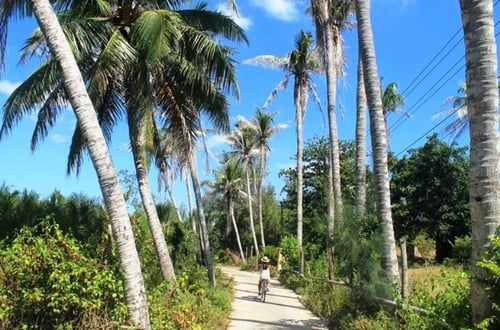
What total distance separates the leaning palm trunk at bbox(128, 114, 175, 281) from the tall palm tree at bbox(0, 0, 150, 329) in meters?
5.38

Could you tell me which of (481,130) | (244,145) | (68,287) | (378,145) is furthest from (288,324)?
(244,145)

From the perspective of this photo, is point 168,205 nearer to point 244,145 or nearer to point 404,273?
point 404,273

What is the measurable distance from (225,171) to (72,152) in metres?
40.1

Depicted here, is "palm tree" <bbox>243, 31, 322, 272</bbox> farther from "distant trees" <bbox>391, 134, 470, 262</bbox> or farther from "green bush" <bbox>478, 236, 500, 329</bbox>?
"green bush" <bbox>478, 236, 500, 329</bbox>

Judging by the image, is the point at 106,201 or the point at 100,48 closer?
the point at 106,201

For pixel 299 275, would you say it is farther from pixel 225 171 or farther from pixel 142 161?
pixel 225 171

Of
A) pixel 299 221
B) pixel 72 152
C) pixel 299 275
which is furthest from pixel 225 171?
pixel 72 152

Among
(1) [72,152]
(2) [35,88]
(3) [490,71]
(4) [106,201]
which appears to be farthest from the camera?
(1) [72,152]

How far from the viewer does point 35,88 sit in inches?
529

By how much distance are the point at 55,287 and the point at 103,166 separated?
6.72ft

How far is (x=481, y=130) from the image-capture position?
6.18 m

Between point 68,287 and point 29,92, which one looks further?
point 29,92

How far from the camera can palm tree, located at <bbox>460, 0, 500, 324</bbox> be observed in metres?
5.95

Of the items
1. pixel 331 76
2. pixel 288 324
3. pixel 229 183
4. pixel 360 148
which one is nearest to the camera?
pixel 288 324
